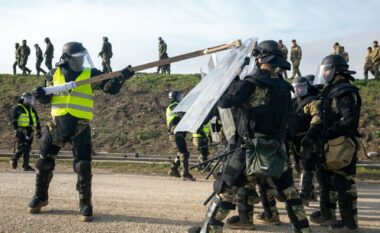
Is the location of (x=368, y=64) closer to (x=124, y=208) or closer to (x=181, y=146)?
(x=181, y=146)

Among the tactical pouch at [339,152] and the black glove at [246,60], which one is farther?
the tactical pouch at [339,152]

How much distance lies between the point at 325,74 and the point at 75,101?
3371mm

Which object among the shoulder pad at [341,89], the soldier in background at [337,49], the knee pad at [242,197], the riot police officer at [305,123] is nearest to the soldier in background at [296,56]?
the soldier in background at [337,49]

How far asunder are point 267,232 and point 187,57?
2399mm

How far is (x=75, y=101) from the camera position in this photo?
20.3ft

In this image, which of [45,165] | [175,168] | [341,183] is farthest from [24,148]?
[341,183]

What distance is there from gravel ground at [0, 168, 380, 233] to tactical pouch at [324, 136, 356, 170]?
2.97 feet

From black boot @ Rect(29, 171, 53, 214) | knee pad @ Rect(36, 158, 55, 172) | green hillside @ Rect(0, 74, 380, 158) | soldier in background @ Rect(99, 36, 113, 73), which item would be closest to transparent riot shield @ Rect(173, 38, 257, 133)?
knee pad @ Rect(36, 158, 55, 172)

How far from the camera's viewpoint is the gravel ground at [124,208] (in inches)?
220

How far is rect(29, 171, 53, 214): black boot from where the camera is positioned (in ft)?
20.3

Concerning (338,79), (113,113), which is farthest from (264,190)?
(113,113)

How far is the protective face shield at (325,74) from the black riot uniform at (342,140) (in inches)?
2.9

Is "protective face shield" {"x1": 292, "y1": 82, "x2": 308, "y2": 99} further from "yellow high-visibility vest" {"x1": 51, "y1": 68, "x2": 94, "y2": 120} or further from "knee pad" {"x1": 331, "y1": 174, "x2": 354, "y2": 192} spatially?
"yellow high-visibility vest" {"x1": 51, "y1": 68, "x2": 94, "y2": 120}

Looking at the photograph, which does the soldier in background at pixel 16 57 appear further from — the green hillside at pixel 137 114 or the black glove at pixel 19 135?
the black glove at pixel 19 135
